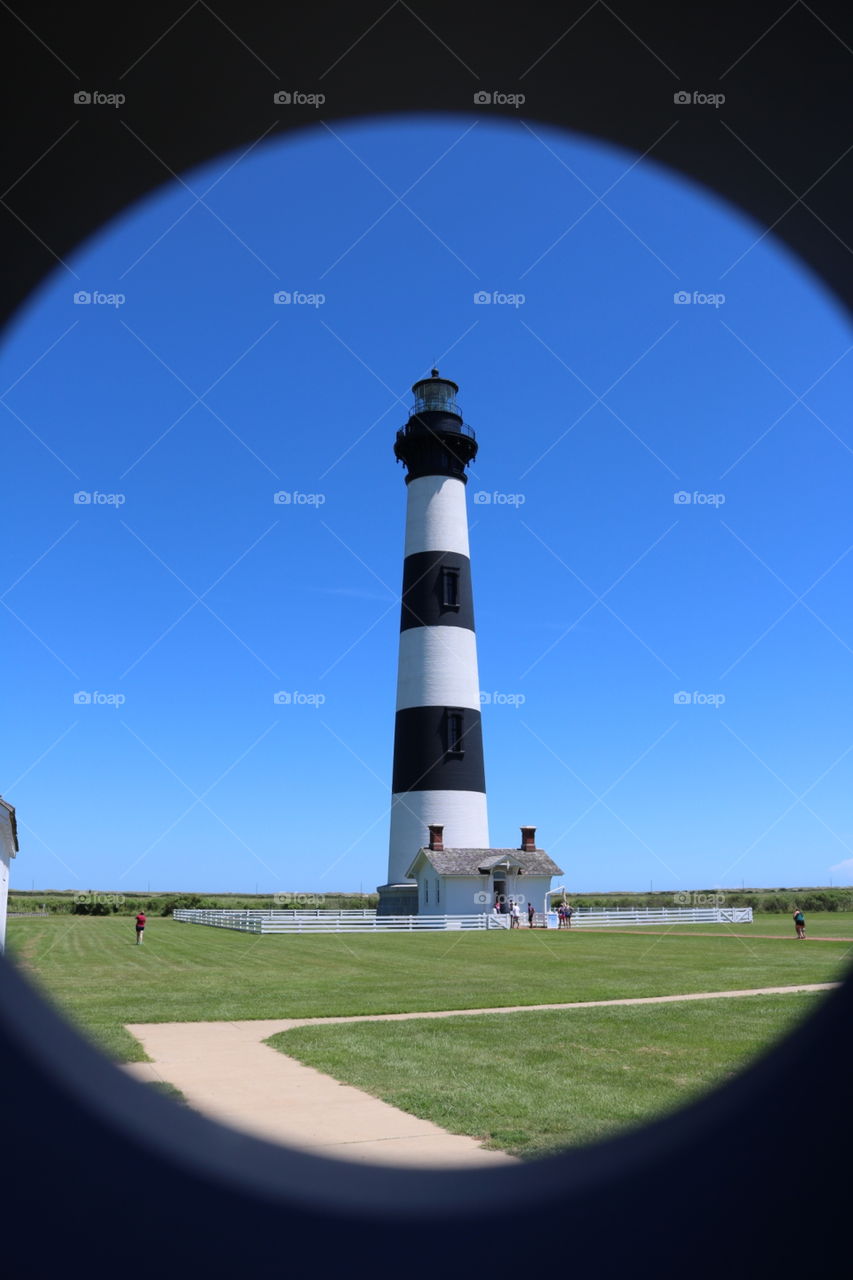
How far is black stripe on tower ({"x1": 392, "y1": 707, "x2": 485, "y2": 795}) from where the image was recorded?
104 ft

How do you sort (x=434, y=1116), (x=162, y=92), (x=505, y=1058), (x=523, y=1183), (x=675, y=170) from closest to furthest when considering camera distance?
(x=523, y=1183)
(x=162, y=92)
(x=675, y=170)
(x=434, y=1116)
(x=505, y=1058)

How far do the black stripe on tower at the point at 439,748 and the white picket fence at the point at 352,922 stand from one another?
4.39 metres

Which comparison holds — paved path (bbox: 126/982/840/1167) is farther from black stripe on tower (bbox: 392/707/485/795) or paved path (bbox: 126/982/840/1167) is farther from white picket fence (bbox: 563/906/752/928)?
white picket fence (bbox: 563/906/752/928)

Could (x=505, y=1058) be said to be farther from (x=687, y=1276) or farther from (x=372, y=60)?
(x=372, y=60)

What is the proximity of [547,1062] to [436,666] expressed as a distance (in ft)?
79.0

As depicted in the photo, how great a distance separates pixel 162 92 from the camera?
329 centimetres

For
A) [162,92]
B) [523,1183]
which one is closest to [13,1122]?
[523,1183]

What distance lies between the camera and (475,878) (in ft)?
108

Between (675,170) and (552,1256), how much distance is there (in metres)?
3.55

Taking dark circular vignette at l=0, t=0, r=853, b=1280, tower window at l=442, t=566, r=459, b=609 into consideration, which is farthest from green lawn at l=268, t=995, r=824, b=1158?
tower window at l=442, t=566, r=459, b=609

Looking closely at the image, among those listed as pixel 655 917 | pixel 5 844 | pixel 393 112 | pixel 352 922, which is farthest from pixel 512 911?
pixel 393 112

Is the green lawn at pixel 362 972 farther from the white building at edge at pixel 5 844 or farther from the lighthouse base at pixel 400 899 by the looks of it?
the lighthouse base at pixel 400 899

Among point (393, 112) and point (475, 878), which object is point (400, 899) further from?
point (393, 112)

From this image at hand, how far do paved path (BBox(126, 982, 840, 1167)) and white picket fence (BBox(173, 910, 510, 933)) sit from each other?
2104 centimetres
